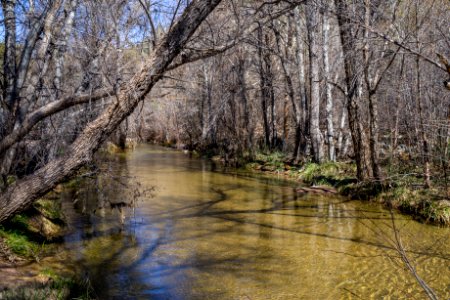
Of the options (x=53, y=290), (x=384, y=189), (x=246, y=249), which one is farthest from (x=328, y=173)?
(x=53, y=290)

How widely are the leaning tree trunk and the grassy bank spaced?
380 cm

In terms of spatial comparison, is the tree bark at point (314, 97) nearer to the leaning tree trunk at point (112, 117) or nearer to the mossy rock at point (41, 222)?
the mossy rock at point (41, 222)

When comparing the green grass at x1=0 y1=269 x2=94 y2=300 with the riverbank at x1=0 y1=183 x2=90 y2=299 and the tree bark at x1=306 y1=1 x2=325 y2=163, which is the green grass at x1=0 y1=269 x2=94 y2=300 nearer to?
the riverbank at x1=0 y1=183 x2=90 y2=299

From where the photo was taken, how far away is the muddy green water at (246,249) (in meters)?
6.14

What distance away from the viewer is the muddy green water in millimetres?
6141

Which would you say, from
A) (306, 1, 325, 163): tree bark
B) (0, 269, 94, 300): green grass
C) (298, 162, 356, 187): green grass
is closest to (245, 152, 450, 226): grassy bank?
(298, 162, 356, 187): green grass

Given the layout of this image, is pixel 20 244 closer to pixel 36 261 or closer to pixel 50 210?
pixel 36 261

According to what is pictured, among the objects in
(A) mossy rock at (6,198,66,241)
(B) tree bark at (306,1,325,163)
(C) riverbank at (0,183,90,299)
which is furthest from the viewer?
(B) tree bark at (306,1,325,163)

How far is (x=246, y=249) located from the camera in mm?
7918

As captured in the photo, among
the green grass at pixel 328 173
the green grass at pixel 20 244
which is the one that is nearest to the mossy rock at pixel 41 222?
the green grass at pixel 20 244

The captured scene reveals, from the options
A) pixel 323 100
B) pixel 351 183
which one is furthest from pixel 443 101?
pixel 323 100

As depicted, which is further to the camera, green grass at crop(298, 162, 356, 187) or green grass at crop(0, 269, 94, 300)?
green grass at crop(298, 162, 356, 187)

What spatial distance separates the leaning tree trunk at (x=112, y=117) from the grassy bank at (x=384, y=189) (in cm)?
380

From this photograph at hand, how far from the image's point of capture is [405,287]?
6176 mm
